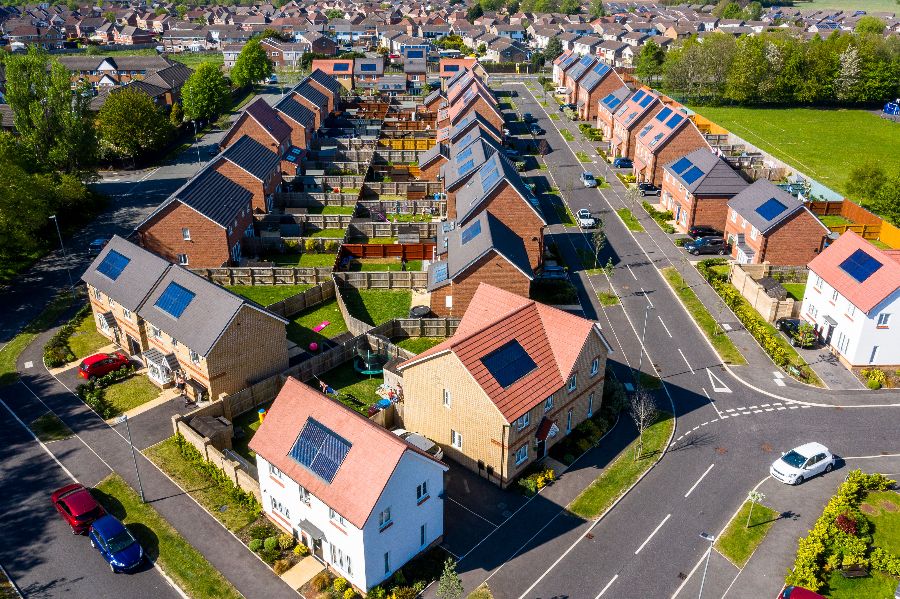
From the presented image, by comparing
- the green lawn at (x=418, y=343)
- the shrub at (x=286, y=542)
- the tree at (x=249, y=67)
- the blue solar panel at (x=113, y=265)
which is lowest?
the shrub at (x=286, y=542)

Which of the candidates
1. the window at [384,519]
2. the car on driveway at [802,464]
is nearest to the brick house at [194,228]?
the window at [384,519]

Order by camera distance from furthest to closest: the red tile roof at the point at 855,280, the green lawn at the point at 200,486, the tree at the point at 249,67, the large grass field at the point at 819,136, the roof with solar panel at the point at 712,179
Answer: the tree at the point at 249,67, the large grass field at the point at 819,136, the roof with solar panel at the point at 712,179, the red tile roof at the point at 855,280, the green lawn at the point at 200,486

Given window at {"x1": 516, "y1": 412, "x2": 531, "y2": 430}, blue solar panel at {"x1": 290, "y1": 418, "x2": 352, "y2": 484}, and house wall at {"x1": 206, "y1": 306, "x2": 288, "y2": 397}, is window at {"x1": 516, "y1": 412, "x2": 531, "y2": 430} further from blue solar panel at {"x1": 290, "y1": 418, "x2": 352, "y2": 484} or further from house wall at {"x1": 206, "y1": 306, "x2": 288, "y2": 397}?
house wall at {"x1": 206, "y1": 306, "x2": 288, "y2": 397}

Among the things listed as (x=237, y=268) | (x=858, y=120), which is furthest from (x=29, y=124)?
(x=858, y=120)

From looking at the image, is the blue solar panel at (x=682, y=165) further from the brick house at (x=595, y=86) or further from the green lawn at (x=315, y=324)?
the brick house at (x=595, y=86)

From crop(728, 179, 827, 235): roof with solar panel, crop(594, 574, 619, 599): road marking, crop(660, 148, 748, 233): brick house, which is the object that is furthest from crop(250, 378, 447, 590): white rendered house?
crop(660, 148, 748, 233): brick house

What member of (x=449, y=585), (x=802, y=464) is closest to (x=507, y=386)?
(x=449, y=585)
